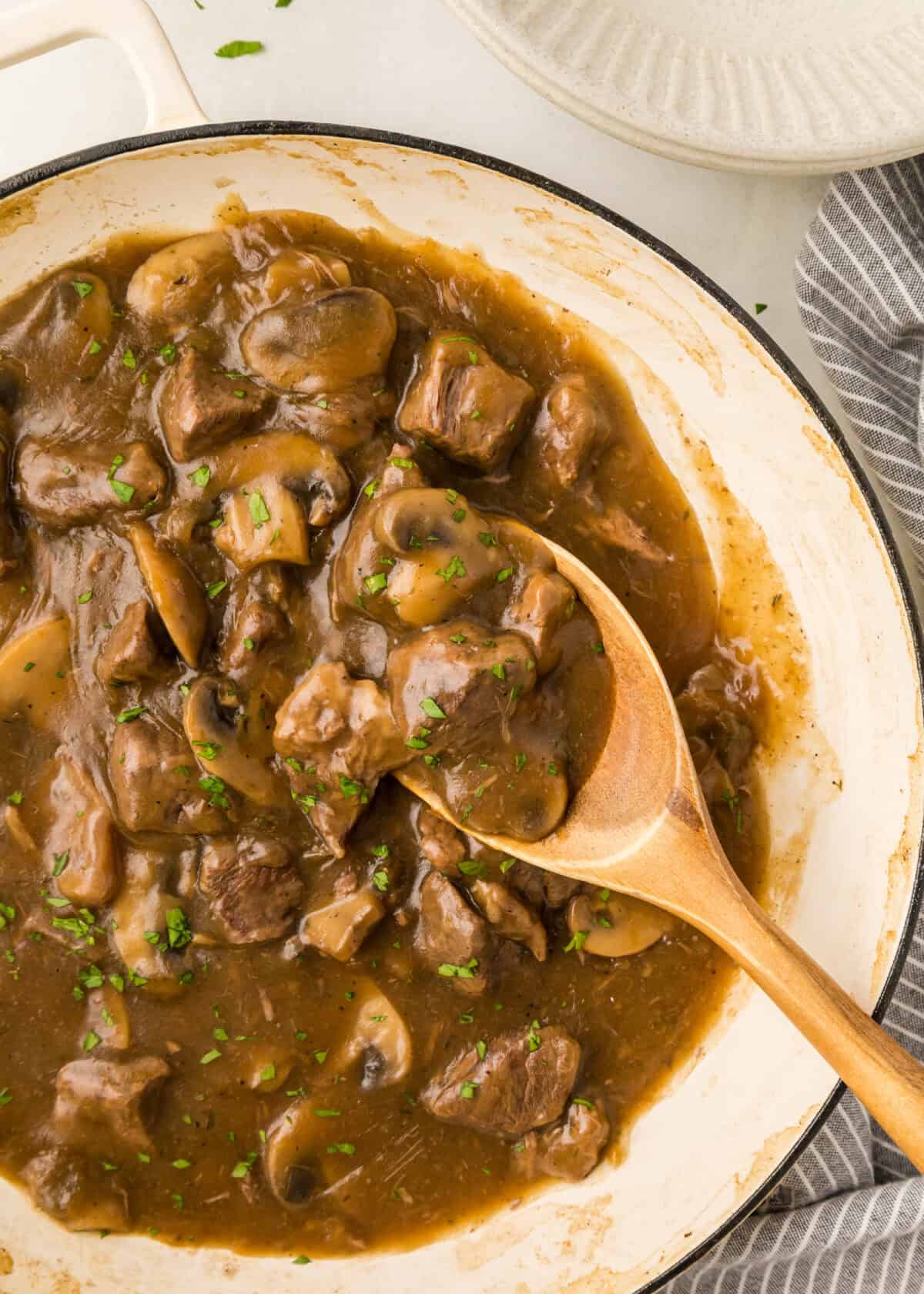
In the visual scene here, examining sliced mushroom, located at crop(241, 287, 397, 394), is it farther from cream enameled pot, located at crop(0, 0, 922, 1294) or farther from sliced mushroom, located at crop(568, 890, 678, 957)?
sliced mushroom, located at crop(568, 890, 678, 957)

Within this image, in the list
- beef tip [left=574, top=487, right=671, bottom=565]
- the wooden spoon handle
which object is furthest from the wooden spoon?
beef tip [left=574, top=487, right=671, bottom=565]

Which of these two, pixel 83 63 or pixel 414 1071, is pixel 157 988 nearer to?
pixel 414 1071

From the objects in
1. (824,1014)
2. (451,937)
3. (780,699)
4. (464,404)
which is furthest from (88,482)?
(824,1014)

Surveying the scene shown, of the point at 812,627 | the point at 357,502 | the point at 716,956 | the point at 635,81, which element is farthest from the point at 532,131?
the point at 716,956

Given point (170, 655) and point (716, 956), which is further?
point (716, 956)

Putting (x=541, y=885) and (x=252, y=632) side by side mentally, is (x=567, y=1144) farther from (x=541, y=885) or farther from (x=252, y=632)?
(x=252, y=632)

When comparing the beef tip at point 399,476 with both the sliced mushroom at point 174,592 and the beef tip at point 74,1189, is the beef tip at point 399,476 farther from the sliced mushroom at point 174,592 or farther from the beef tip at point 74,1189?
the beef tip at point 74,1189
